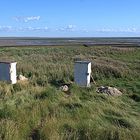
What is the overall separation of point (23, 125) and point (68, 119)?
4.38 ft

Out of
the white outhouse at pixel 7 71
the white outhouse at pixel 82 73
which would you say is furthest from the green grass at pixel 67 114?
the white outhouse at pixel 82 73

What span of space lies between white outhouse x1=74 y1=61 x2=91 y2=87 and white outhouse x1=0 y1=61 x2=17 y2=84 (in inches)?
99.8

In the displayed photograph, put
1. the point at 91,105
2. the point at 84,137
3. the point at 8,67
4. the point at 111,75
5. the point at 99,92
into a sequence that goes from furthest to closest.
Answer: the point at 111,75 → the point at 8,67 → the point at 99,92 → the point at 91,105 → the point at 84,137

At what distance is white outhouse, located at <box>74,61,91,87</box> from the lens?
13.5 metres

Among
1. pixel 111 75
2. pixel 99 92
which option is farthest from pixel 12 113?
pixel 111 75

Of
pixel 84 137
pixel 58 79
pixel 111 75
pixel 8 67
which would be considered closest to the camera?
pixel 84 137

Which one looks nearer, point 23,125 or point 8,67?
point 23,125

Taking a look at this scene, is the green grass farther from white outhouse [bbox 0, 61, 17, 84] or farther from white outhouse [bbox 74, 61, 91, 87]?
white outhouse [bbox 74, 61, 91, 87]

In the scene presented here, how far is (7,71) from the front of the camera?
1341cm

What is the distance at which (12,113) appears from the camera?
786 cm

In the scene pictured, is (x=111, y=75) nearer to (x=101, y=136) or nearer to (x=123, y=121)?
(x=123, y=121)

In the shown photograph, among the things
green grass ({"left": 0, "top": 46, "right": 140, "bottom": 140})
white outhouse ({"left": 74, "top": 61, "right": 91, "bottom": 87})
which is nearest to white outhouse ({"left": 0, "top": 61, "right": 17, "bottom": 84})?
green grass ({"left": 0, "top": 46, "right": 140, "bottom": 140})

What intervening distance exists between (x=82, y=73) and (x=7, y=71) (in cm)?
299

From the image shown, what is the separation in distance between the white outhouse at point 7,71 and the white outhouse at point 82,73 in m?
2.53
